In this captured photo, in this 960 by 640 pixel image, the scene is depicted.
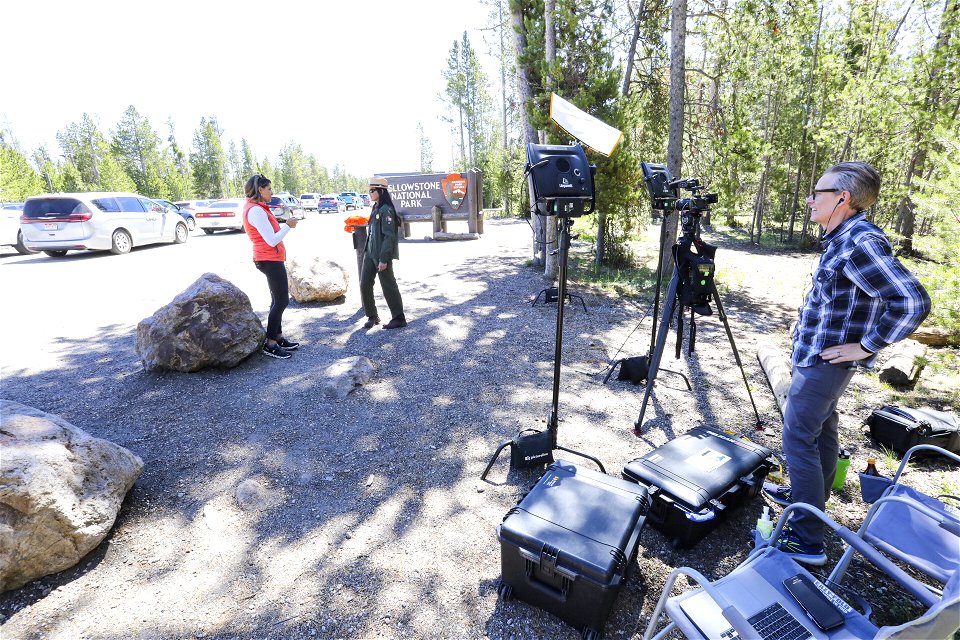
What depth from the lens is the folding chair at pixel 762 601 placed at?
1.34 metres

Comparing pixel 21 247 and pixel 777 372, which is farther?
pixel 21 247

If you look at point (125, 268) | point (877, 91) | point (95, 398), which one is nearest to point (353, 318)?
point (95, 398)

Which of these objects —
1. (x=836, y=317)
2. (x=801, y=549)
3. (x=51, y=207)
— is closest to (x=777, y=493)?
(x=801, y=549)

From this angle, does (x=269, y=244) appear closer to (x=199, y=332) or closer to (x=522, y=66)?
(x=199, y=332)

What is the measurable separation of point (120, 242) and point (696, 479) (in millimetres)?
14446

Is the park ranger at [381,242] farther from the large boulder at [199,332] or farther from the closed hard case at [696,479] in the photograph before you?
the closed hard case at [696,479]

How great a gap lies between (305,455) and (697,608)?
273cm

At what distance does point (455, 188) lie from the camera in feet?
45.9

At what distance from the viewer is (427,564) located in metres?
2.39

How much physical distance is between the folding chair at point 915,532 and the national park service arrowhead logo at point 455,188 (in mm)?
13102

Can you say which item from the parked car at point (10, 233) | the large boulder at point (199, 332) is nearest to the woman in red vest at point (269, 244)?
the large boulder at point (199, 332)

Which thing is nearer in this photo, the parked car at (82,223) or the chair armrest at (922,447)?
the chair armrest at (922,447)

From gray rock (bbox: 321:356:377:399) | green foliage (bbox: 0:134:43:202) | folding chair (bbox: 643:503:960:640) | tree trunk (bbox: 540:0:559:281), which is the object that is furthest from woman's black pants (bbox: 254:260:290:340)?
green foliage (bbox: 0:134:43:202)

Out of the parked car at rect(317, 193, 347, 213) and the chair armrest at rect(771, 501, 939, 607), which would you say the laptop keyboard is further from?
the parked car at rect(317, 193, 347, 213)
